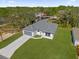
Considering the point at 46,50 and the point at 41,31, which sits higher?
the point at 41,31

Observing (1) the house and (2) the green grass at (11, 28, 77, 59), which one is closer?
(2) the green grass at (11, 28, 77, 59)

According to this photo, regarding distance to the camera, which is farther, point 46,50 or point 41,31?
point 41,31

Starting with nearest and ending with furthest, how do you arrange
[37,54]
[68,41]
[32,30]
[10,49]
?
[37,54], [10,49], [68,41], [32,30]

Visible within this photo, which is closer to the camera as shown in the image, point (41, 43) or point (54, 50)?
point (54, 50)

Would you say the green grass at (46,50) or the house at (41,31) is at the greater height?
the house at (41,31)

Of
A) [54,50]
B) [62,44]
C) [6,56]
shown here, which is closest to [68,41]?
[62,44]

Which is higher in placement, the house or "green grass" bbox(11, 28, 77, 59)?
the house

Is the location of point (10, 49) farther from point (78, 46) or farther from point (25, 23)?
point (25, 23)

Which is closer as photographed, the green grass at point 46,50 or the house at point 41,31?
the green grass at point 46,50
